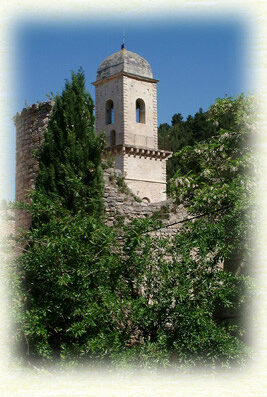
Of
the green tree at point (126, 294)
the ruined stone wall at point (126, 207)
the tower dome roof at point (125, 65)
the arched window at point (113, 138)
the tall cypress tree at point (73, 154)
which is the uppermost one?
the tower dome roof at point (125, 65)

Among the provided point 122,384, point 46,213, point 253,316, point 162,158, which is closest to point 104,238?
point 46,213

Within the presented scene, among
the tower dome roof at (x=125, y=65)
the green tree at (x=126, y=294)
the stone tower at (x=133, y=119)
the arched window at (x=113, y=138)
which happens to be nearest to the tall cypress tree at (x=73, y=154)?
the green tree at (x=126, y=294)

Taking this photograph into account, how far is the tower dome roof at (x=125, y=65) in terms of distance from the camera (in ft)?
130

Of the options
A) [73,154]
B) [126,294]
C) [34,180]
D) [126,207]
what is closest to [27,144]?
[34,180]

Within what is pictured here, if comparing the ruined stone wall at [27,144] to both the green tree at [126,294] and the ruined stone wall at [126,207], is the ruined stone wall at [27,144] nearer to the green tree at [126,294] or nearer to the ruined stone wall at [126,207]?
the ruined stone wall at [126,207]

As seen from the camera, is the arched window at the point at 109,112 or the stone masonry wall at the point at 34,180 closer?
the stone masonry wall at the point at 34,180

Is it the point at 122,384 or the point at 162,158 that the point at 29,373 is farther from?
the point at 162,158

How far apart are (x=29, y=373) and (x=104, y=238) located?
2.11m

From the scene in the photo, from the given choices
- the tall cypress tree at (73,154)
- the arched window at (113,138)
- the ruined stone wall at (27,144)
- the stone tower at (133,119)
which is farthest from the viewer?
the arched window at (113,138)

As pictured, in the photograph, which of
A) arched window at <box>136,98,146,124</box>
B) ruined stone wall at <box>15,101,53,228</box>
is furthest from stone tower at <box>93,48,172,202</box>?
ruined stone wall at <box>15,101,53,228</box>

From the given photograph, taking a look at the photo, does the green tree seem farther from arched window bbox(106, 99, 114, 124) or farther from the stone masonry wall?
arched window bbox(106, 99, 114, 124)

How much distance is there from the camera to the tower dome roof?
1556 inches

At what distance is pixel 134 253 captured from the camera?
8.28 metres

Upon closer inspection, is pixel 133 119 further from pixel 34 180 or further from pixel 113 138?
pixel 34 180
